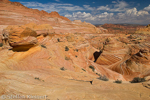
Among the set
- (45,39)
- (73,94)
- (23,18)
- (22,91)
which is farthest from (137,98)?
(23,18)

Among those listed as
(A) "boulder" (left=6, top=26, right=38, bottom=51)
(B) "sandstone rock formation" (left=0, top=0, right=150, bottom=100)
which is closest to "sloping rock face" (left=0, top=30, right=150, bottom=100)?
(B) "sandstone rock formation" (left=0, top=0, right=150, bottom=100)

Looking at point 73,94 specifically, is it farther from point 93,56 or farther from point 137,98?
point 93,56

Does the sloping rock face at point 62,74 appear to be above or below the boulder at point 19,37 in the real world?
below

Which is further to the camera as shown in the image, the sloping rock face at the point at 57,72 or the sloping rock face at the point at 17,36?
the sloping rock face at the point at 17,36

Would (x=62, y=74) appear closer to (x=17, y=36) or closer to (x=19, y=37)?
(x=19, y=37)

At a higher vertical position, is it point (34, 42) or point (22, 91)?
point (34, 42)

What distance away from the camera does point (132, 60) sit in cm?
1236

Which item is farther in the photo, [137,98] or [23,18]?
[23,18]

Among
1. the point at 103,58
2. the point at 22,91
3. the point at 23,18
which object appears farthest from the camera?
the point at 23,18

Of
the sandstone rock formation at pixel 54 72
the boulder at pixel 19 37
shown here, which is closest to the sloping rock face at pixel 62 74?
the sandstone rock formation at pixel 54 72

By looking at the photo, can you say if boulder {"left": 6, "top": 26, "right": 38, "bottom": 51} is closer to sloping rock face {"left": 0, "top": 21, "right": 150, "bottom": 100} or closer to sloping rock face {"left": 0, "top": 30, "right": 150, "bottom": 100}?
sloping rock face {"left": 0, "top": 21, "right": 150, "bottom": 100}

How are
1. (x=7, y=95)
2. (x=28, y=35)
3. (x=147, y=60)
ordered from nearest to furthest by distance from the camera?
1. (x=7, y=95)
2. (x=28, y=35)
3. (x=147, y=60)

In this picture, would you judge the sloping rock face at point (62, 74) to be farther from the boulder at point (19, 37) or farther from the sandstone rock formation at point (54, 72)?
the boulder at point (19, 37)

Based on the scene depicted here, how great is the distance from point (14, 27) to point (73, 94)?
235 inches
